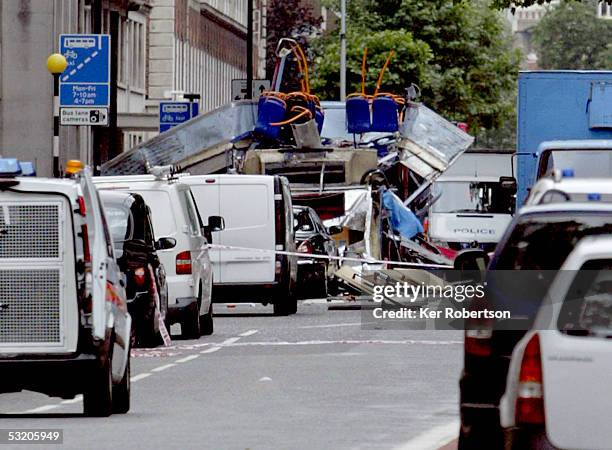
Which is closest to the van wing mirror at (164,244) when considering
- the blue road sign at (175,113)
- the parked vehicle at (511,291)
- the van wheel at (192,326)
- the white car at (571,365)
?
the van wheel at (192,326)

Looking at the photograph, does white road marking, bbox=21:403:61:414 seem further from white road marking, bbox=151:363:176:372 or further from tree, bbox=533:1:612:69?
tree, bbox=533:1:612:69

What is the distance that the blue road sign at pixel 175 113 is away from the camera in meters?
49.2

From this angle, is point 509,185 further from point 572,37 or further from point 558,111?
point 572,37

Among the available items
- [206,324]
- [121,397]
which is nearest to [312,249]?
[206,324]

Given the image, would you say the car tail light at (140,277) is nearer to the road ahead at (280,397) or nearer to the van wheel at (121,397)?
the road ahead at (280,397)

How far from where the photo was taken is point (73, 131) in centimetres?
5359

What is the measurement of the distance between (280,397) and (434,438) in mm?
3702

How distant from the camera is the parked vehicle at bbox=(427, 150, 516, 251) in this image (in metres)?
51.4

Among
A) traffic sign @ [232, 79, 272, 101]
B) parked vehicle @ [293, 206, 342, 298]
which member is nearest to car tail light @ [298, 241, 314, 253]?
parked vehicle @ [293, 206, 342, 298]

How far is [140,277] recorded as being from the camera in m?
23.8

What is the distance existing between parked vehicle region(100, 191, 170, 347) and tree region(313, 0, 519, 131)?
70.6 meters

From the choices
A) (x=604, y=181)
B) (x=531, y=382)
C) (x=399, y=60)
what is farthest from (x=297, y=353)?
(x=399, y=60)

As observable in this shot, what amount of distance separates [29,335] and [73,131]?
1494 inches

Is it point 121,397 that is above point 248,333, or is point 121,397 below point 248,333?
above
